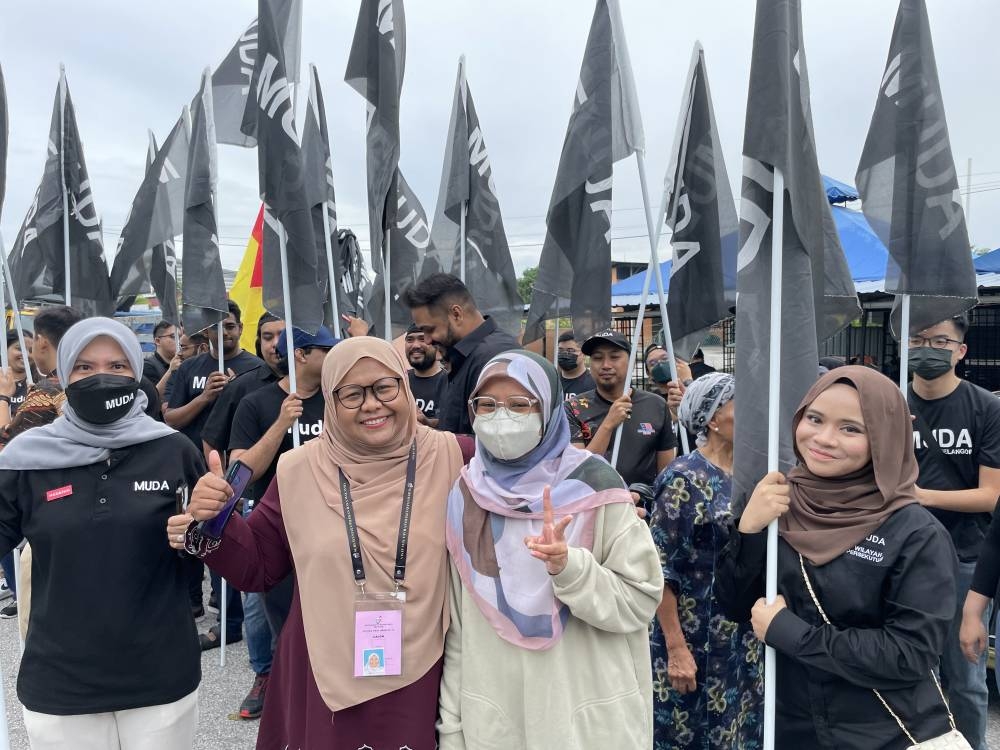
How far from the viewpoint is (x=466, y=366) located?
3.64m

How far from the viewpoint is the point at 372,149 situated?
4789 millimetres

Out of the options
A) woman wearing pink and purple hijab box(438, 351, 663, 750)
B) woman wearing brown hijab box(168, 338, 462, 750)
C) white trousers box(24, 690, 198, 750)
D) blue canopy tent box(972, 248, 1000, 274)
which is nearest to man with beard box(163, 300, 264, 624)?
white trousers box(24, 690, 198, 750)

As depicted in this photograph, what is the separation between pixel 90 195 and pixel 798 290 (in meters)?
5.58

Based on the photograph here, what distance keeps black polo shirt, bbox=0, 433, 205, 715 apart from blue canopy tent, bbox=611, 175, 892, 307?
245 inches

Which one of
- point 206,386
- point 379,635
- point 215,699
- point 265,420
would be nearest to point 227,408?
point 265,420

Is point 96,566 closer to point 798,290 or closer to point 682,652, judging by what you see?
point 682,652

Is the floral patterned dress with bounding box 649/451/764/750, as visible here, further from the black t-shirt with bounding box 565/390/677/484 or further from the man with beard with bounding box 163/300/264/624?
the man with beard with bounding box 163/300/264/624

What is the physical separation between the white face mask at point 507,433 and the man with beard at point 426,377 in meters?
2.88

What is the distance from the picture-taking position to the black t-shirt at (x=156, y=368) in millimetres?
7281

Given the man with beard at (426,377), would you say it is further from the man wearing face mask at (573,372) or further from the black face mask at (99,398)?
the black face mask at (99,398)

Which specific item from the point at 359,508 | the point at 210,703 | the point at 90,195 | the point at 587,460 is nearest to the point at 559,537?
the point at 587,460

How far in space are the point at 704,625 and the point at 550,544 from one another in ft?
4.13

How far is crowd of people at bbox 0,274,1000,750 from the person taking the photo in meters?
1.87

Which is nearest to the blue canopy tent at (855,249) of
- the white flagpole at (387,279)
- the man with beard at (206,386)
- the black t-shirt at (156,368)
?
the white flagpole at (387,279)
